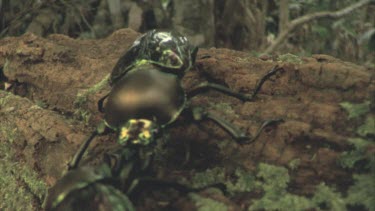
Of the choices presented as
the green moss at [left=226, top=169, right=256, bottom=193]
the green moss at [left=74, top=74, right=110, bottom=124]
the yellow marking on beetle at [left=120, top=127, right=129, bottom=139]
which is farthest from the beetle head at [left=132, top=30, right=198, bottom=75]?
the green moss at [left=226, top=169, right=256, bottom=193]

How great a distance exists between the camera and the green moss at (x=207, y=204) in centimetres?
252

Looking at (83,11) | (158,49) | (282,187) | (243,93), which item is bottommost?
(83,11)

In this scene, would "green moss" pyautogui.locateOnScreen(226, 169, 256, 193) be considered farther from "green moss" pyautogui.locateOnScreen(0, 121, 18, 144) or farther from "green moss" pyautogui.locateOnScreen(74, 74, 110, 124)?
"green moss" pyautogui.locateOnScreen(0, 121, 18, 144)

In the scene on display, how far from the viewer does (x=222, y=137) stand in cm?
292

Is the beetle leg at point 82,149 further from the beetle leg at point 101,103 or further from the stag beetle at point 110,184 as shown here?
the beetle leg at point 101,103

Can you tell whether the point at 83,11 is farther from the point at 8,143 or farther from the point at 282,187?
the point at 282,187

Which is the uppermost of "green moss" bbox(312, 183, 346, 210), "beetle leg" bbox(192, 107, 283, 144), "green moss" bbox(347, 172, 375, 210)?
"beetle leg" bbox(192, 107, 283, 144)

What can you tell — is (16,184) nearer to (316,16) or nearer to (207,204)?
(207,204)

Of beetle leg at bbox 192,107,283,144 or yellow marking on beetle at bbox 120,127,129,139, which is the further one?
beetle leg at bbox 192,107,283,144

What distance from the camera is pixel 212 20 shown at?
279 inches

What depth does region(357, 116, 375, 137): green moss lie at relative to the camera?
2.61 m

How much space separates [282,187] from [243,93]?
803mm

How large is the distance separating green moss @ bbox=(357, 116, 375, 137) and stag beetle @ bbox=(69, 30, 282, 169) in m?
0.47

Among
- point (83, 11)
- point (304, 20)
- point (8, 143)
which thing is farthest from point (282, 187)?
point (83, 11)
